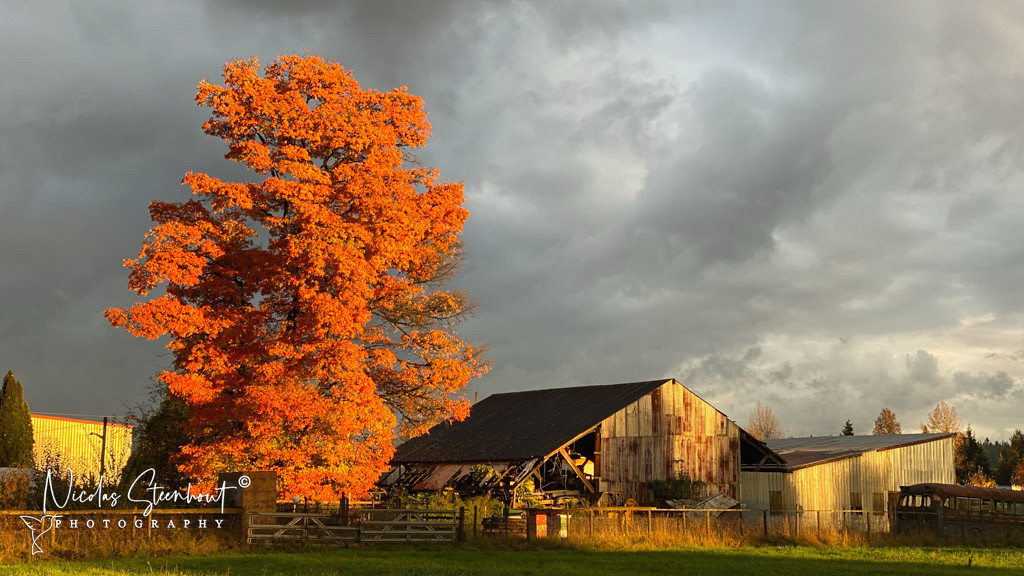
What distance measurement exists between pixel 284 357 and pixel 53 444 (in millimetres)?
46878

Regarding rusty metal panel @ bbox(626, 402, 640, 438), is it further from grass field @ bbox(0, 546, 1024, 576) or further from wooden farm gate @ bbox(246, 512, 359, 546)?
wooden farm gate @ bbox(246, 512, 359, 546)

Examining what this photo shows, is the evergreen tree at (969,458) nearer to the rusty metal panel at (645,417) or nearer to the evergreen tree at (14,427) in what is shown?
the rusty metal panel at (645,417)

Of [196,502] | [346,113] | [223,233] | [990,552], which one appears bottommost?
[990,552]

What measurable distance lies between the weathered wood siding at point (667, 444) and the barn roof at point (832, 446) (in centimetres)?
490

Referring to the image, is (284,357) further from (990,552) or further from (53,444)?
(53,444)

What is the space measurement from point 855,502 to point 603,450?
1780 centimetres

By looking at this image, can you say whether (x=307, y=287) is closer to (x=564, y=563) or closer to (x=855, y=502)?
(x=564, y=563)

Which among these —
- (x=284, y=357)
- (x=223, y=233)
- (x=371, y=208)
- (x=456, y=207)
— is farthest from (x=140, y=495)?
(x=456, y=207)

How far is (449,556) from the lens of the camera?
26.5 m

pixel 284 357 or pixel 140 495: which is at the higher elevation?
pixel 284 357

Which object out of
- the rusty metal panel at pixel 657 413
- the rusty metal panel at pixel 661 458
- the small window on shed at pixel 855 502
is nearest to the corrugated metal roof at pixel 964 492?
the small window on shed at pixel 855 502

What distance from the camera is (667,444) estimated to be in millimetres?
46125

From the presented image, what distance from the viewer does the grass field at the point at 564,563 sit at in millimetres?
20297

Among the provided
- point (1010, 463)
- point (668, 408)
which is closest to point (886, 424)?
point (1010, 463)
